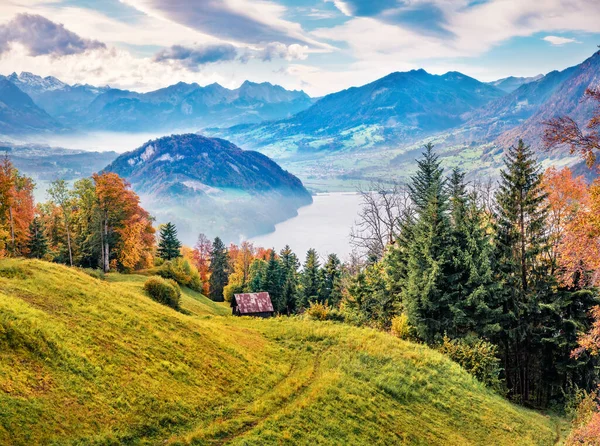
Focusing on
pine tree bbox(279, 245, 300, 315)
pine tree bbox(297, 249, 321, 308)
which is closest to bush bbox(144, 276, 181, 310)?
pine tree bbox(297, 249, 321, 308)

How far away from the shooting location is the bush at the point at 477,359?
2475 centimetres

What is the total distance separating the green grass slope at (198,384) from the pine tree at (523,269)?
846cm

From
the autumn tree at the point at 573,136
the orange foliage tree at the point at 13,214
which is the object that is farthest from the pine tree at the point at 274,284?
the autumn tree at the point at 573,136

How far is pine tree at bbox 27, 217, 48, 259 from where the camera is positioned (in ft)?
160

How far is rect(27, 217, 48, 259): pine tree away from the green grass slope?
3538 cm

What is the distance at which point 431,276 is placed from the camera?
28109 mm

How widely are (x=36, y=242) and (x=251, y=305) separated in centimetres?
2629

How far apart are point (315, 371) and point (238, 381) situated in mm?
4121

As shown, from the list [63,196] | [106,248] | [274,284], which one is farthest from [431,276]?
[63,196]

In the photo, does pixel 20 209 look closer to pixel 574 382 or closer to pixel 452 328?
pixel 452 328

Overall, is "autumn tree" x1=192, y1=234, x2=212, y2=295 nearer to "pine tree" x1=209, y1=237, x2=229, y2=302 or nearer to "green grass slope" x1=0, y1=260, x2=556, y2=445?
"pine tree" x1=209, y1=237, x2=229, y2=302

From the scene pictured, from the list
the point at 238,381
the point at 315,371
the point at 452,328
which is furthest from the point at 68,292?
the point at 452,328

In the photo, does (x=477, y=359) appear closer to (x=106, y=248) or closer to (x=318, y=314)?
(x=318, y=314)

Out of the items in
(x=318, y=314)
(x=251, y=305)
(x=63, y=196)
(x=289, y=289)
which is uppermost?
(x=63, y=196)
